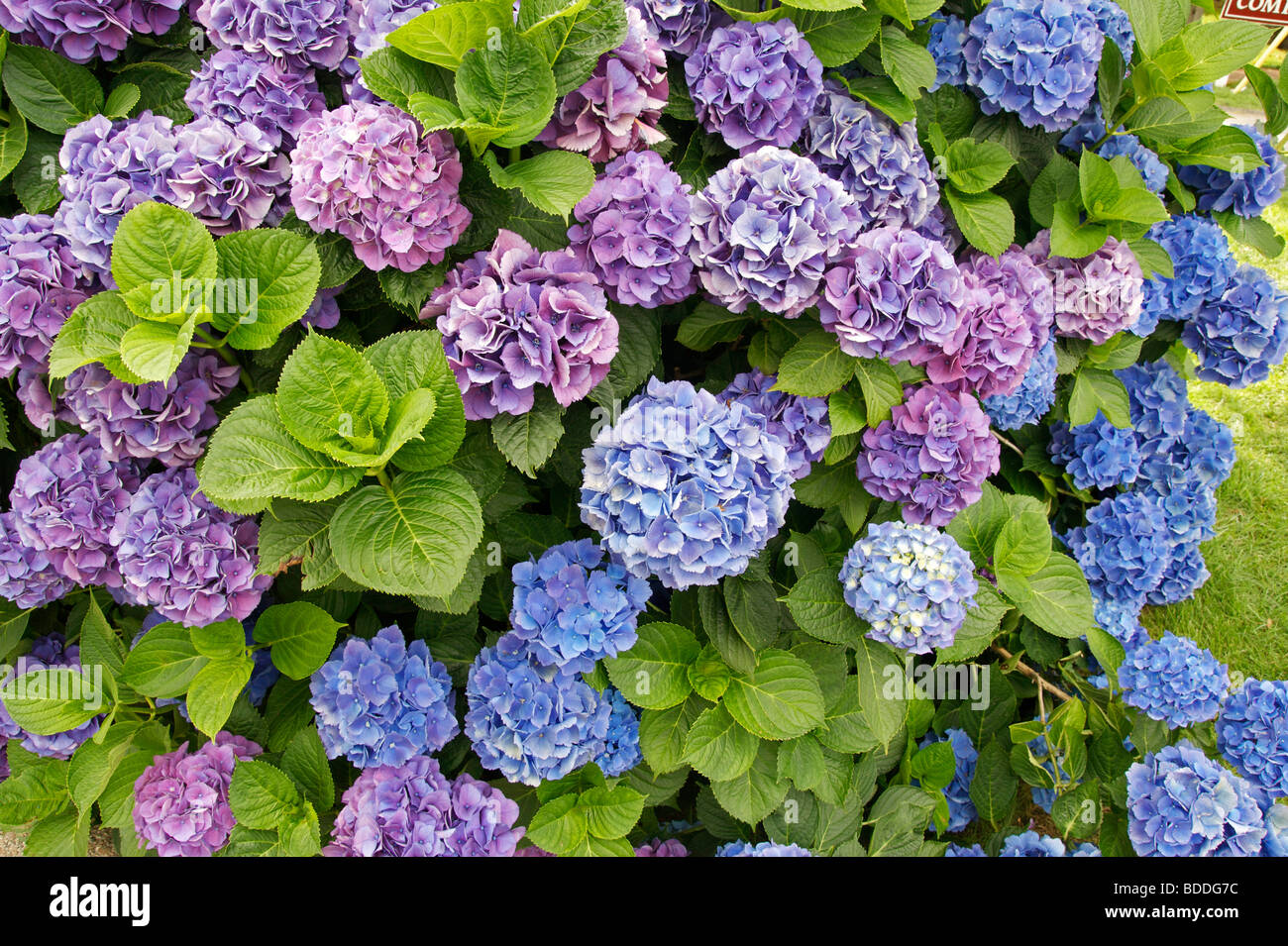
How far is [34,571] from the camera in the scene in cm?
231

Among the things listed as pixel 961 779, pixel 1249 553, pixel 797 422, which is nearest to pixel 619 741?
pixel 797 422

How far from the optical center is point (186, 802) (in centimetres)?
228

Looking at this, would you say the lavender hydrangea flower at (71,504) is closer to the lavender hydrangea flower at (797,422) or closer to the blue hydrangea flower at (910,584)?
the lavender hydrangea flower at (797,422)

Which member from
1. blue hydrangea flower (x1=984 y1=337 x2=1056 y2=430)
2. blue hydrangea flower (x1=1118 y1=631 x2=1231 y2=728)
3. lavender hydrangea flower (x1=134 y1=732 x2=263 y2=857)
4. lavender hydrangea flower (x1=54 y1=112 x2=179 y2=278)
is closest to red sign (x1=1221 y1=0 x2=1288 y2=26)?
blue hydrangea flower (x1=984 y1=337 x2=1056 y2=430)

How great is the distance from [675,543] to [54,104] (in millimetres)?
1966

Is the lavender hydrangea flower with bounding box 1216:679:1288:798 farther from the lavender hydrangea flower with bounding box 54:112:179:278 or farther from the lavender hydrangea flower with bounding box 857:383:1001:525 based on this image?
the lavender hydrangea flower with bounding box 54:112:179:278

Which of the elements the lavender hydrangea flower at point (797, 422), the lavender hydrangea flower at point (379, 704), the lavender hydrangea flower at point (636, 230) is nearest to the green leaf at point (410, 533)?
the lavender hydrangea flower at point (379, 704)

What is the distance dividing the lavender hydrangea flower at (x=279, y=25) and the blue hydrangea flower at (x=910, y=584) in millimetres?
1797

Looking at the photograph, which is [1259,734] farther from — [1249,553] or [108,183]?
[108,183]

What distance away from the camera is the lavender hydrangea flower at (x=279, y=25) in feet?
6.84

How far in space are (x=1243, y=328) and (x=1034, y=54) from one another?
1.57m

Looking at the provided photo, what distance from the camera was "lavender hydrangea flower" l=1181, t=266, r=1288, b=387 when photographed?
3363mm

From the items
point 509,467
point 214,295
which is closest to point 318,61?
point 214,295

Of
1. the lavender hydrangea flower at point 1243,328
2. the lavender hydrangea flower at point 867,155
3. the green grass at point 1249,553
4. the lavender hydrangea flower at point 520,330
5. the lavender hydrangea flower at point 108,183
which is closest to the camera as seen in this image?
the lavender hydrangea flower at point 520,330
